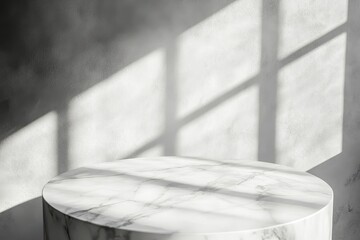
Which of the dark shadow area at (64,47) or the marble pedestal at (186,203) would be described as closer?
the marble pedestal at (186,203)

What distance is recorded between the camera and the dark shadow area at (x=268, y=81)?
2496 mm

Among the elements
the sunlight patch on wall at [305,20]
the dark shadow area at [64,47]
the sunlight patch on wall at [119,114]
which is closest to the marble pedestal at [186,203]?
the sunlight patch on wall at [119,114]

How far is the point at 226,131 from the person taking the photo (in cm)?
255

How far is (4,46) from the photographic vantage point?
231 cm

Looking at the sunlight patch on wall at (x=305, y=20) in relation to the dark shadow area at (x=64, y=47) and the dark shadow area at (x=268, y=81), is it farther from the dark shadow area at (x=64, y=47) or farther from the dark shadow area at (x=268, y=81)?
the dark shadow area at (x=64, y=47)

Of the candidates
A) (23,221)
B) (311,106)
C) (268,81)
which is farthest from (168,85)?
(23,221)

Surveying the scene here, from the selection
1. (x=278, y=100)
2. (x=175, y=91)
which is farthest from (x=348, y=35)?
(x=175, y=91)

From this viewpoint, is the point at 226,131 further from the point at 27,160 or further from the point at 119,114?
the point at 27,160

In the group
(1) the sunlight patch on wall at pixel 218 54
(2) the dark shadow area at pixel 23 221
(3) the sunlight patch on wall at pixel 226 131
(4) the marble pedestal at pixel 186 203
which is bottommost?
(2) the dark shadow area at pixel 23 221

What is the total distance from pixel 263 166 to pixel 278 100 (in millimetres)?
620

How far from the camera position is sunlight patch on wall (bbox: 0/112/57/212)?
2.38 m

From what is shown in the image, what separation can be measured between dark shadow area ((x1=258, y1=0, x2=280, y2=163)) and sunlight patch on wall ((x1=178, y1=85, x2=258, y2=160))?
0.12 feet

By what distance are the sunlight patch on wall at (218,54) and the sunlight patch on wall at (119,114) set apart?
0.13 meters

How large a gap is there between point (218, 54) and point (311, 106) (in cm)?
55
